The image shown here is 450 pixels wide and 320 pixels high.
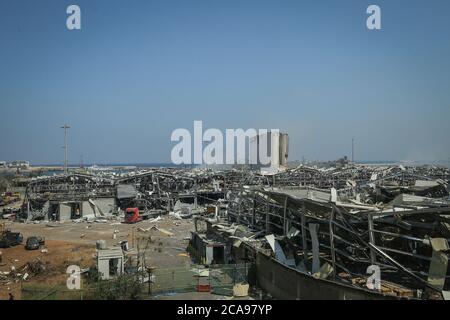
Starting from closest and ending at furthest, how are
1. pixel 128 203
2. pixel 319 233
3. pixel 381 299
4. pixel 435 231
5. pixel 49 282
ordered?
pixel 381 299
pixel 435 231
pixel 319 233
pixel 49 282
pixel 128 203

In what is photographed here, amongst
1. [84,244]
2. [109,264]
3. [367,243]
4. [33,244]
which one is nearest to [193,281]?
[109,264]

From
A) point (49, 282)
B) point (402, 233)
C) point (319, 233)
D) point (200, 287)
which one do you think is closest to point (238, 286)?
point (200, 287)

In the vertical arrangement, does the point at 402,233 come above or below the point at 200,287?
above

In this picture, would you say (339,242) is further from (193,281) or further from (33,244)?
(33,244)

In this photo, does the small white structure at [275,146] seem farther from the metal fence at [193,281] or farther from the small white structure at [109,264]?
the metal fence at [193,281]

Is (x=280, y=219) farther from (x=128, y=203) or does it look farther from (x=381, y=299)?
(x=128, y=203)

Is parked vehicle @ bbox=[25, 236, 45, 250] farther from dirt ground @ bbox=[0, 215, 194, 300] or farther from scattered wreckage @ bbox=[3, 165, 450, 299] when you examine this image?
scattered wreckage @ bbox=[3, 165, 450, 299]
